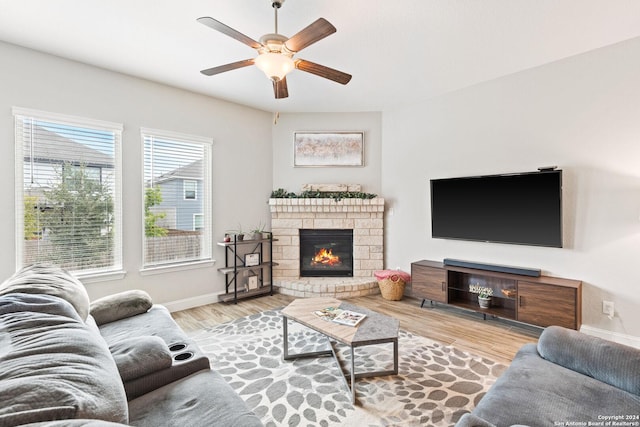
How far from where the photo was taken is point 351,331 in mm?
2309

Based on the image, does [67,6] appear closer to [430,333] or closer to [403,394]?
[403,394]

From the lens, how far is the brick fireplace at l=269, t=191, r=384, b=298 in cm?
475

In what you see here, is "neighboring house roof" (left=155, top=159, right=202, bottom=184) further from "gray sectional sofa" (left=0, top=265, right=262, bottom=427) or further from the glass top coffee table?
the glass top coffee table

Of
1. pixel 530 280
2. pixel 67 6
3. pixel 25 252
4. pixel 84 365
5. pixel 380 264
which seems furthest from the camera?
pixel 380 264

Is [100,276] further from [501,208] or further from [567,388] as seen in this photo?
[501,208]

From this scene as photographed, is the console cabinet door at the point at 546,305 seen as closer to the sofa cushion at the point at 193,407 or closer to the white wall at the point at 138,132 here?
the sofa cushion at the point at 193,407

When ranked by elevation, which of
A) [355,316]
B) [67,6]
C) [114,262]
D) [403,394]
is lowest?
[403,394]

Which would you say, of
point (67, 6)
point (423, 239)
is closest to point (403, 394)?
point (423, 239)

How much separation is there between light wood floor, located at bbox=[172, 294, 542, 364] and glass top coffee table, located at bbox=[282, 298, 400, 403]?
3.13 ft

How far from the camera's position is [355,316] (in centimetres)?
257

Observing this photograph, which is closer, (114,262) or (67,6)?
(67,6)

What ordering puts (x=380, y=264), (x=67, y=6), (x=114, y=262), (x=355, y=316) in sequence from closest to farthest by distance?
(x=67, y=6), (x=355, y=316), (x=114, y=262), (x=380, y=264)

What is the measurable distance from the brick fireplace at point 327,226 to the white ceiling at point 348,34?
1745mm

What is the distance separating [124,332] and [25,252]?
1745 mm
